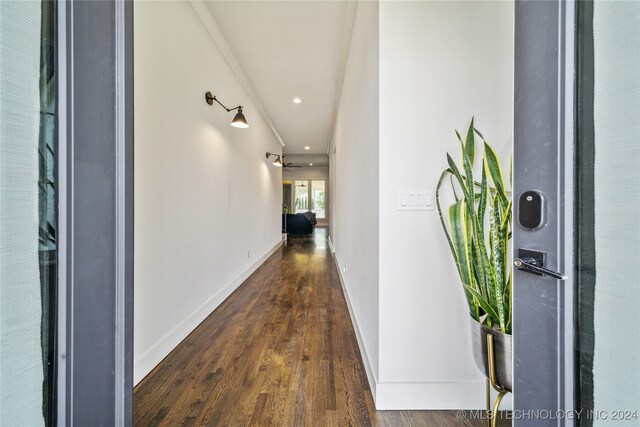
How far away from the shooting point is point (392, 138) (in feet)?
4.48

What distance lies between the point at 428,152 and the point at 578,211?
0.88 meters

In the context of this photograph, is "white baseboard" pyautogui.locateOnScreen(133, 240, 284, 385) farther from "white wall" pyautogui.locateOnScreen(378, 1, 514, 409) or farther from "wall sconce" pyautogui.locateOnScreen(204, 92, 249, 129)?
"wall sconce" pyautogui.locateOnScreen(204, 92, 249, 129)

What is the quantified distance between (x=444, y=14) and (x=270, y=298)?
9.34 feet

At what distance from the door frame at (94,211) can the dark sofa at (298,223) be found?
279 inches

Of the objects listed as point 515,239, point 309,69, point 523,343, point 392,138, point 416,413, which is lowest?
point 416,413

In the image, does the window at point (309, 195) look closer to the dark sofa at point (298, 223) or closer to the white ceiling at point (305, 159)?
the white ceiling at point (305, 159)

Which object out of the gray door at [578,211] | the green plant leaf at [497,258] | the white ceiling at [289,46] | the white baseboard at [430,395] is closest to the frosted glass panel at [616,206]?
the gray door at [578,211]

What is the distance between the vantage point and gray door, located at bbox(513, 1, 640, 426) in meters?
0.46

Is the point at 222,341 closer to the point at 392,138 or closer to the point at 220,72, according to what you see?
the point at 392,138

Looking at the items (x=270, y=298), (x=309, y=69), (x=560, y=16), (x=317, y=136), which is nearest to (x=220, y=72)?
(x=309, y=69)

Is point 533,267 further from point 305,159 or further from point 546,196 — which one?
point 305,159

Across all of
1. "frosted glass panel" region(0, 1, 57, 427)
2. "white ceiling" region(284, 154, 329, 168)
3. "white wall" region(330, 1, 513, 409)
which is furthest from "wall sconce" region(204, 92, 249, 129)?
"white ceiling" region(284, 154, 329, 168)

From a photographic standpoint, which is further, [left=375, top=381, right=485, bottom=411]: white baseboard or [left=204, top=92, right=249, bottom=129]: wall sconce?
[left=204, top=92, right=249, bottom=129]: wall sconce

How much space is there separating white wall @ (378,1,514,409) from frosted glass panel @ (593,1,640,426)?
86cm
